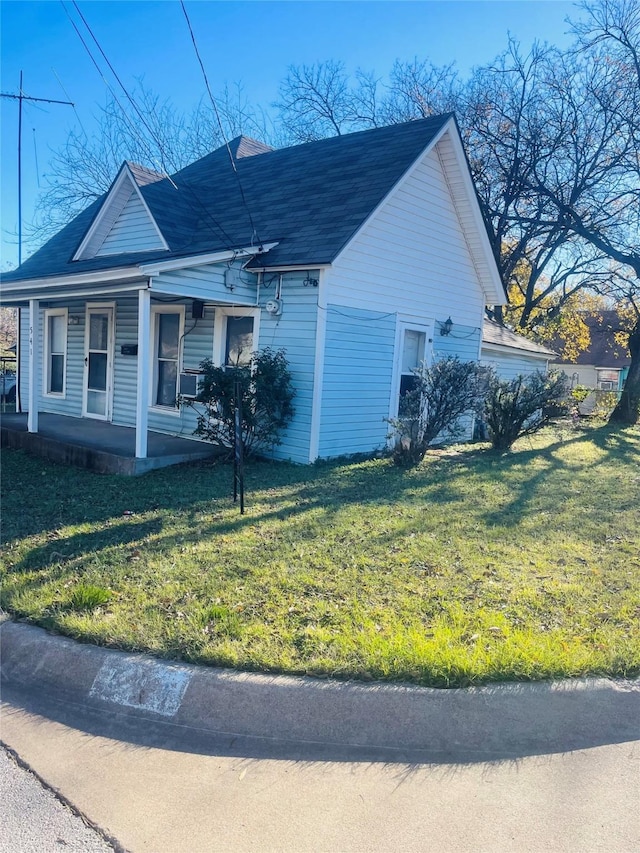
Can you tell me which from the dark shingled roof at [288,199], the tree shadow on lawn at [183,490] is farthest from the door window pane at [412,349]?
the dark shingled roof at [288,199]

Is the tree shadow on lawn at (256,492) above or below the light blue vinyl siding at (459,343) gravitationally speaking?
below

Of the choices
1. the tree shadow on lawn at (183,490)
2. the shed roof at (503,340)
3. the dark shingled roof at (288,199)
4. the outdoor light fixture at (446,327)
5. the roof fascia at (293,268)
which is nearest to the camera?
the tree shadow on lawn at (183,490)

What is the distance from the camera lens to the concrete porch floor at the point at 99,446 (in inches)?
355

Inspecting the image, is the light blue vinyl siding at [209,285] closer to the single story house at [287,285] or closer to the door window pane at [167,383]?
the single story house at [287,285]

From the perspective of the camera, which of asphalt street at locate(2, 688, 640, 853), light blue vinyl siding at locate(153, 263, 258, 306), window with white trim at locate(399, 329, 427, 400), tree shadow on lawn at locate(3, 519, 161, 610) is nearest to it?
asphalt street at locate(2, 688, 640, 853)

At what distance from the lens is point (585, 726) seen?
325 cm

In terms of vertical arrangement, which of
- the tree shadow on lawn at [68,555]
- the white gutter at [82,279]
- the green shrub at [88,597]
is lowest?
the tree shadow on lawn at [68,555]

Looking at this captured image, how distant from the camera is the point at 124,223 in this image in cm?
1224

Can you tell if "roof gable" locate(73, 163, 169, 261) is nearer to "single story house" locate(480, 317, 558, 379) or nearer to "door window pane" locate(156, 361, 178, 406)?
"door window pane" locate(156, 361, 178, 406)

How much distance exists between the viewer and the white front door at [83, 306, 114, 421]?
42.4 ft

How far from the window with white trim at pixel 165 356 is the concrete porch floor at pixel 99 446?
29.7 inches

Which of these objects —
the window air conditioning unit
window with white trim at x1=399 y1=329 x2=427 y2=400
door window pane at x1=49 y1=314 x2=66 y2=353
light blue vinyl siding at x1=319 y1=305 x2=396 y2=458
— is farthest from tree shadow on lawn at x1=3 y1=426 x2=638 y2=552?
door window pane at x1=49 y1=314 x2=66 y2=353

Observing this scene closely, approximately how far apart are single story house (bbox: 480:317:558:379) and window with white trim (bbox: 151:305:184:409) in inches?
295

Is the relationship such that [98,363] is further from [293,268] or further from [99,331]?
[293,268]
